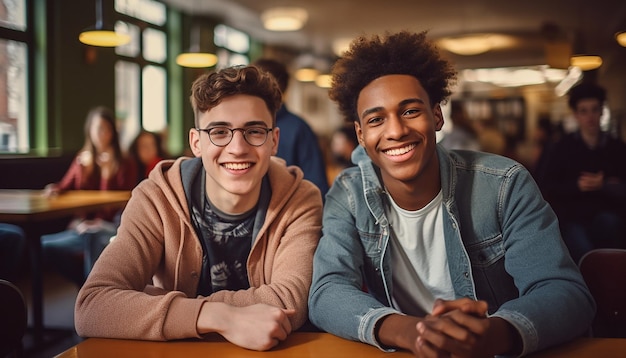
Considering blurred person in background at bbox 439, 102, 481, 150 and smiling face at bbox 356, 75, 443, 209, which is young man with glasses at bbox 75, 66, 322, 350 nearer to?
smiling face at bbox 356, 75, 443, 209

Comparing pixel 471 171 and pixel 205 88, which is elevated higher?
pixel 205 88

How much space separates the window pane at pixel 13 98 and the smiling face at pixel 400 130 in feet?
13.3

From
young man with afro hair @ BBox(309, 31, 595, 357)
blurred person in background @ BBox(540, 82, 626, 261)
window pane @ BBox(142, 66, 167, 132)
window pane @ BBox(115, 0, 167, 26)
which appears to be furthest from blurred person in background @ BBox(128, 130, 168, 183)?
young man with afro hair @ BBox(309, 31, 595, 357)

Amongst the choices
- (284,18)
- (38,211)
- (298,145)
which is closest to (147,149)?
(38,211)

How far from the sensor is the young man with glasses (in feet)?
4.84

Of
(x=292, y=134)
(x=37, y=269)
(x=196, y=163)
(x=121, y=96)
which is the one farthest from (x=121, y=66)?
(x=196, y=163)

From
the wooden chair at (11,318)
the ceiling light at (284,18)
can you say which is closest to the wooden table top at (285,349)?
the wooden chair at (11,318)

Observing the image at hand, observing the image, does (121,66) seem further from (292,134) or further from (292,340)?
(292,340)

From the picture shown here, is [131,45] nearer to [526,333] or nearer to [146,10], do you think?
[146,10]

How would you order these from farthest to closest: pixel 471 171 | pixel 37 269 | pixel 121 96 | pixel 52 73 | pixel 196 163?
pixel 121 96, pixel 52 73, pixel 37 269, pixel 196 163, pixel 471 171

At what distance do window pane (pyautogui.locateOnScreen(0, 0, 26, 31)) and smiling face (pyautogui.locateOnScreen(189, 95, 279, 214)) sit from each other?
4433 millimetres

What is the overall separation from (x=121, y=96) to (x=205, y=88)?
6220mm

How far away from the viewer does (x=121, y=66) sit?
746 centimetres

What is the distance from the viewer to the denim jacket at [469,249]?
1.25 m
